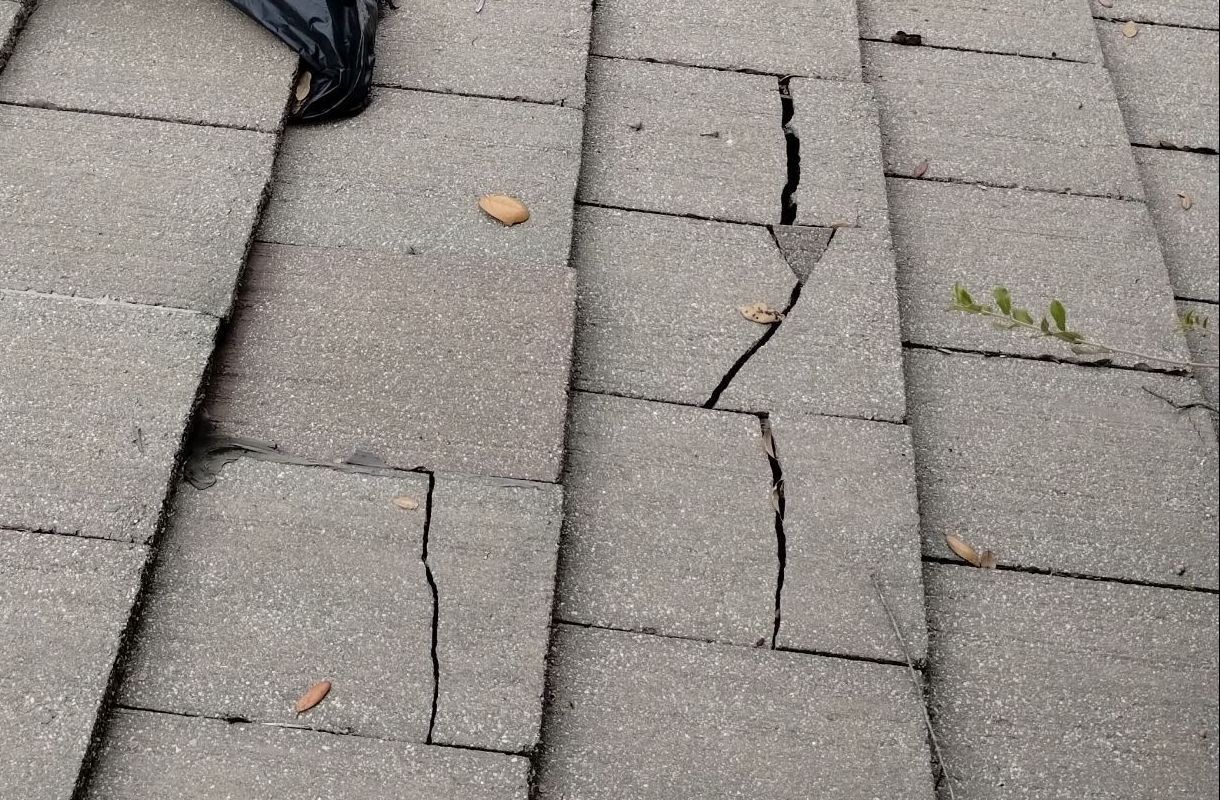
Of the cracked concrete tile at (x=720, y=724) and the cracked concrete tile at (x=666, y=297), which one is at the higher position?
the cracked concrete tile at (x=666, y=297)

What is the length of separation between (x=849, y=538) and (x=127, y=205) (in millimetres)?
1566

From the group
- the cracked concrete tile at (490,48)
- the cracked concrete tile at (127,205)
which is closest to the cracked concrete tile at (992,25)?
the cracked concrete tile at (490,48)

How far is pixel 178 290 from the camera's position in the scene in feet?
7.48

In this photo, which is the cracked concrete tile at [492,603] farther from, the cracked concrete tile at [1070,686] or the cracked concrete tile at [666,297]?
the cracked concrete tile at [1070,686]

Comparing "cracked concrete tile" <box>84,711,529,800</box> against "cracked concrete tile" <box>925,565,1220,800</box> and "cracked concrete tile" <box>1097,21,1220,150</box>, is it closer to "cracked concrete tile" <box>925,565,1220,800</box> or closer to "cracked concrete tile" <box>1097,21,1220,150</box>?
"cracked concrete tile" <box>925,565,1220,800</box>

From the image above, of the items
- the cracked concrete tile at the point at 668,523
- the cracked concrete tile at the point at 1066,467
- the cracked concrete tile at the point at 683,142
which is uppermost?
the cracked concrete tile at the point at 683,142

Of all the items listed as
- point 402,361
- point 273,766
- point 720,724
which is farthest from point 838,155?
point 273,766

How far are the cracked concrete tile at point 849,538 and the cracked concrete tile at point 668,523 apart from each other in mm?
55

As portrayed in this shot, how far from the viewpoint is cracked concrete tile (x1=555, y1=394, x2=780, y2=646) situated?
7.04 ft

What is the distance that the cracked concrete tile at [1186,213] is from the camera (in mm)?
3021

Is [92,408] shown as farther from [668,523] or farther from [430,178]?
[668,523]

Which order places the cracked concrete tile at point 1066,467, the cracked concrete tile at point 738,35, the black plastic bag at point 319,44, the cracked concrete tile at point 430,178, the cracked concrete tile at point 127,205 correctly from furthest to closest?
the cracked concrete tile at point 738,35
the black plastic bag at point 319,44
the cracked concrete tile at point 430,178
the cracked concrete tile at point 1066,467
the cracked concrete tile at point 127,205

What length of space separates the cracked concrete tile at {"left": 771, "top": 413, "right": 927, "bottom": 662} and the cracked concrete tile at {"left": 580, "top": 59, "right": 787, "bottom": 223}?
0.64m

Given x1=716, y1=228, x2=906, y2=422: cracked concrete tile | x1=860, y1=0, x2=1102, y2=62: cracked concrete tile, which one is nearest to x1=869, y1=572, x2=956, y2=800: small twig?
x1=716, y1=228, x2=906, y2=422: cracked concrete tile
